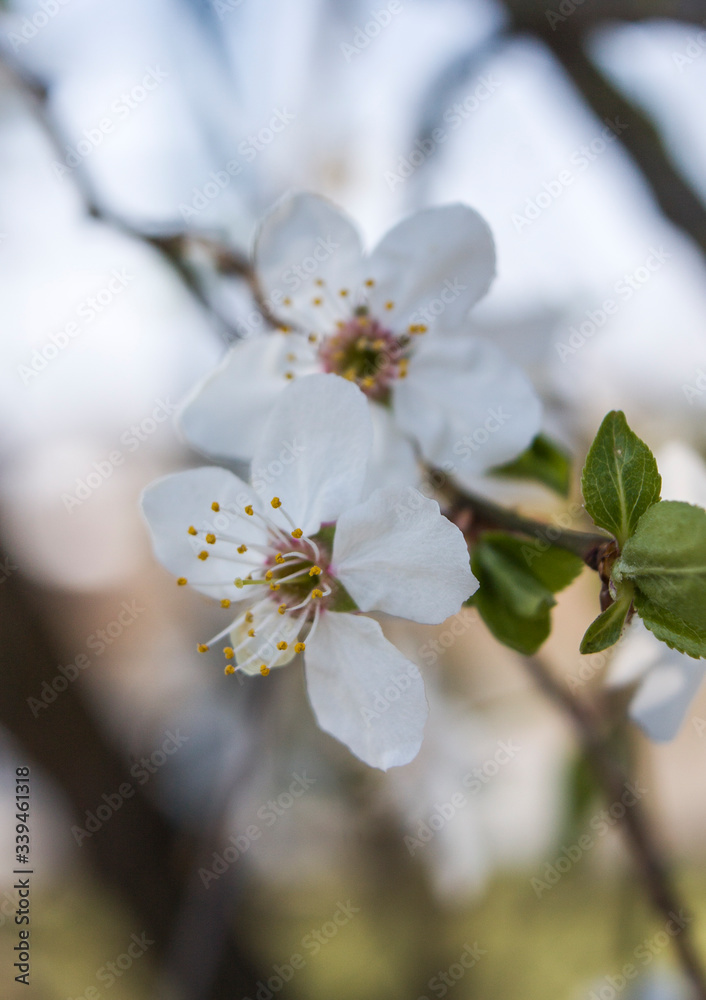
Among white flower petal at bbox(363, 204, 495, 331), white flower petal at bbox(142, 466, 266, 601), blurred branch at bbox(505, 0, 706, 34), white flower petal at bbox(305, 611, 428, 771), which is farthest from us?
blurred branch at bbox(505, 0, 706, 34)

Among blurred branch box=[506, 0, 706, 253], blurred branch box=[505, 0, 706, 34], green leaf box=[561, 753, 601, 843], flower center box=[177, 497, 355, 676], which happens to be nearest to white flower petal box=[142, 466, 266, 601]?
flower center box=[177, 497, 355, 676]

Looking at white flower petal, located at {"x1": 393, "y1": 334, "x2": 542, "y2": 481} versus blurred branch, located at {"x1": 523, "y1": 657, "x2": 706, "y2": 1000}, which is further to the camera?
blurred branch, located at {"x1": 523, "y1": 657, "x2": 706, "y2": 1000}

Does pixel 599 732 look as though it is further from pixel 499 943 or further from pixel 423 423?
pixel 499 943

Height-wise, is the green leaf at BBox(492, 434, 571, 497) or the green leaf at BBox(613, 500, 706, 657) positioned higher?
the green leaf at BBox(613, 500, 706, 657)

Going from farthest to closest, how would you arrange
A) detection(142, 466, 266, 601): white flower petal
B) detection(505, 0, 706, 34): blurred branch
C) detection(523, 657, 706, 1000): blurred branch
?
detection(523, 657, 706, 1000): blurred branch
detection(505, 0, 706, 34): blurred branch
detection(142, 466, 266, 601): white flower petal

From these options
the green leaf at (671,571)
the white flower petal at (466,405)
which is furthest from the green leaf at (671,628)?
the white flower petal at (466,405)

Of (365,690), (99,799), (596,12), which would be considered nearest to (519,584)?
(365,690)

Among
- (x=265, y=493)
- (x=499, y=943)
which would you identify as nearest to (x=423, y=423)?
(x=265, y=493)

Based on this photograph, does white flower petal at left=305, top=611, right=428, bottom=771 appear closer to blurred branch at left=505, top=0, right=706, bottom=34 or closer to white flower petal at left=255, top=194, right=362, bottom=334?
white flower petal at left=255, top=194, right=362, bottom=334

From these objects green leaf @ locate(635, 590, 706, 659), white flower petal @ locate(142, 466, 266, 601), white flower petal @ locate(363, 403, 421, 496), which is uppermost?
white flower petal @ locate(142, 466, 266, 601)
